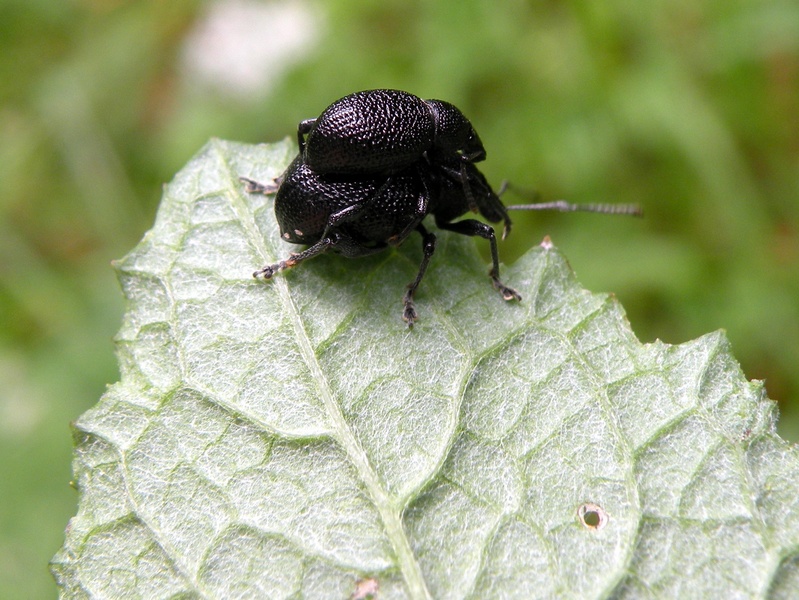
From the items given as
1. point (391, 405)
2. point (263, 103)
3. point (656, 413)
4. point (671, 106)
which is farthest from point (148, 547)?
point (671, 106)

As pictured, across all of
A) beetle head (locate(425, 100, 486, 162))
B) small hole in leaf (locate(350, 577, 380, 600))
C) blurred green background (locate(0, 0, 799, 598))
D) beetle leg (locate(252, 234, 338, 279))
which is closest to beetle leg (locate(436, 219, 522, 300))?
beetle head (locate(425, 100, 486, 162))

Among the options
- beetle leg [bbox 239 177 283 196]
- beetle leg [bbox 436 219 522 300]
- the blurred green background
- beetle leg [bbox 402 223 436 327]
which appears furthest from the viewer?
the blurred green background

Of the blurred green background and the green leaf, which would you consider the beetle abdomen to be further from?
the blurred green background

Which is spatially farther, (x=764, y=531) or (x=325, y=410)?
(x=325, y=410)

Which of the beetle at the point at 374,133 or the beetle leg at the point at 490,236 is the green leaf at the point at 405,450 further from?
the beetle at the point at 374,133

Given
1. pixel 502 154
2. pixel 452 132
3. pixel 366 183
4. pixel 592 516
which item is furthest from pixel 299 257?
pixel 502 154

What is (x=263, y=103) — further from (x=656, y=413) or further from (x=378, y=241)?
(x=656, y=413)

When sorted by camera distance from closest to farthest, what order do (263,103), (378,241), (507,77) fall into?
1. (378,241)
2. (507,77)
3. (263,103)

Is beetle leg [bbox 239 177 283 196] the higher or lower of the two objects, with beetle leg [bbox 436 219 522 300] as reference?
higher
